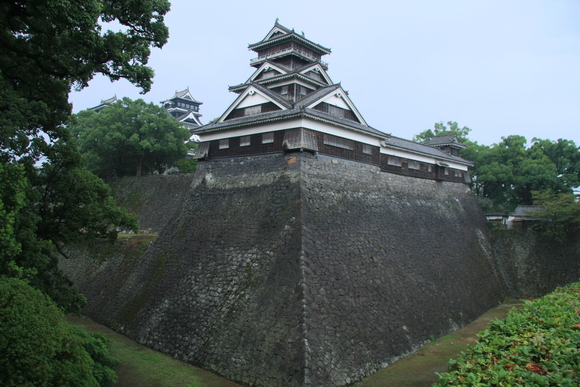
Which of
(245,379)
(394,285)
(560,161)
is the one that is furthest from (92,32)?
(560,161)

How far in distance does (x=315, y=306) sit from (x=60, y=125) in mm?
8067

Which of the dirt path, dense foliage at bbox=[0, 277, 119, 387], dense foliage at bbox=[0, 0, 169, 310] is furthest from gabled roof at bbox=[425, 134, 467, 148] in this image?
dense foliage at bbox=[0, 277, 119, 387]

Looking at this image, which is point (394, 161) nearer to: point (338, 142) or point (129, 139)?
point (338, 142)

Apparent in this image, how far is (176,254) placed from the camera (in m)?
15.0

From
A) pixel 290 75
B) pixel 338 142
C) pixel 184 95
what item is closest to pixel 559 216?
pixel 338 142

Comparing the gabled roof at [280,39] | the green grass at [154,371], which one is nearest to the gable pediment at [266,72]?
the gabled roof at [280,39]

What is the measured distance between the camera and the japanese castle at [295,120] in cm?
1505

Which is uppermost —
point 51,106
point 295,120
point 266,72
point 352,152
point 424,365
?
point 266,72

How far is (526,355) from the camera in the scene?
6.01m

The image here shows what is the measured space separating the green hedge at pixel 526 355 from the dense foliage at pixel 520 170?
23057 mm

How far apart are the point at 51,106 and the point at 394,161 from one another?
1446 centimetres

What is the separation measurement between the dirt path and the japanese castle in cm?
753

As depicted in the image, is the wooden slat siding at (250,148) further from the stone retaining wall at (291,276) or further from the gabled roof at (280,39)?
the gabled roof at (280,39)

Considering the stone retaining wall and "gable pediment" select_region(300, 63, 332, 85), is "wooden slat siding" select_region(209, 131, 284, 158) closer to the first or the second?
the stone retaining wall
